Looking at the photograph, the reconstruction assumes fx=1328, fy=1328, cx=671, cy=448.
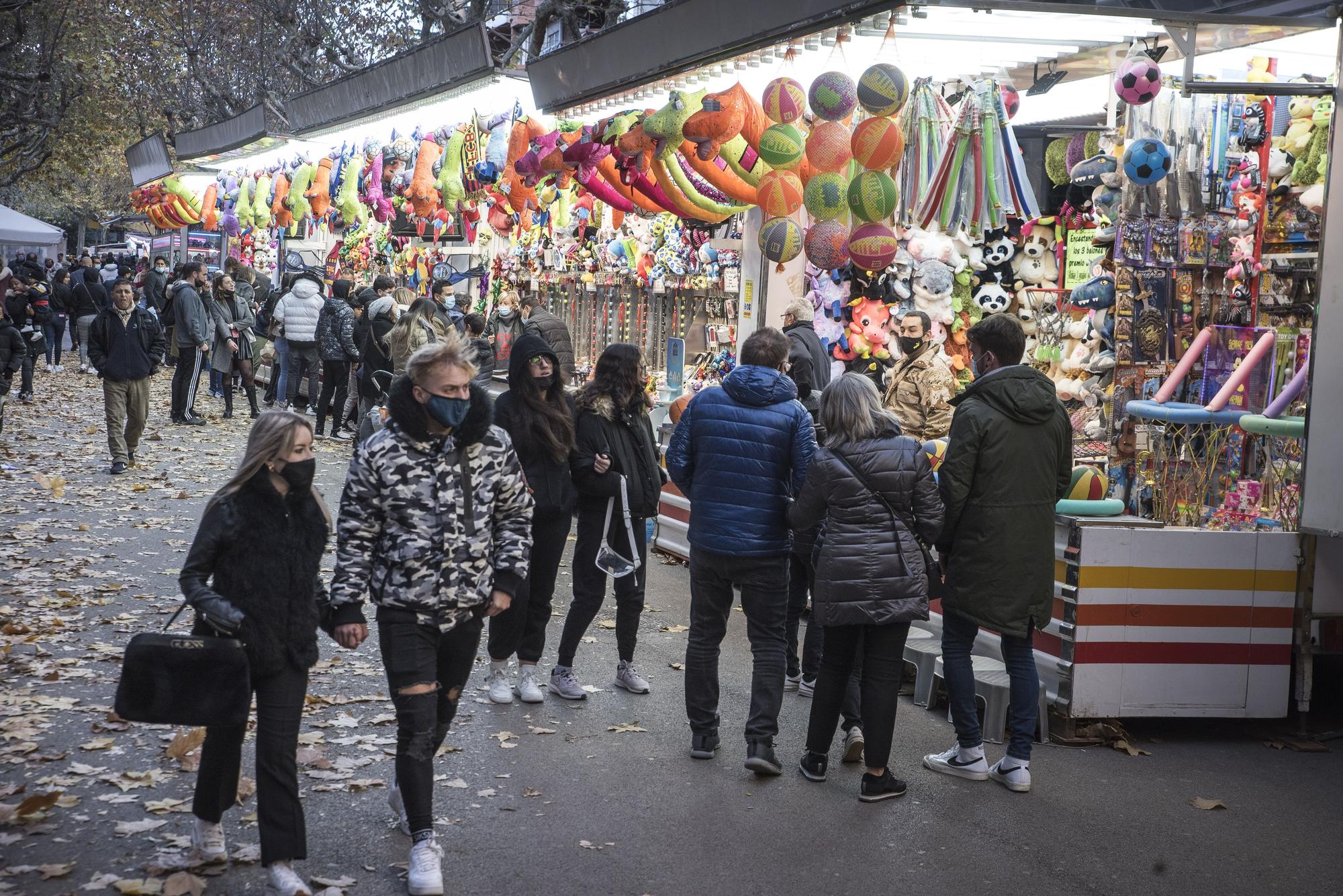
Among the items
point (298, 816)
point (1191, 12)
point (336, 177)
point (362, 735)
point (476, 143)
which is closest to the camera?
point (298, 816)

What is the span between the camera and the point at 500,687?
6.73 m

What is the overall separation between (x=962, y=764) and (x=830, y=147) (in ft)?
15.5

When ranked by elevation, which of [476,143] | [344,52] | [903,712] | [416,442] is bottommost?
[903,712]

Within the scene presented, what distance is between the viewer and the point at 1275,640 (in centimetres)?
674

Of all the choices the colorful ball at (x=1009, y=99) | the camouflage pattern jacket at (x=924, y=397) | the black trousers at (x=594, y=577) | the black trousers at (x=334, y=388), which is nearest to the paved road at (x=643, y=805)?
the black trousers at (x=594, y=577)

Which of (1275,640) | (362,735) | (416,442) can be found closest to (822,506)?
(416,442)

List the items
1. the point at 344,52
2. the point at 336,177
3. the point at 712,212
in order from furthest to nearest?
1. the point at 344,52
2. the point at 336,177
3. the point at 712,212

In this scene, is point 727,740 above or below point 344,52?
below

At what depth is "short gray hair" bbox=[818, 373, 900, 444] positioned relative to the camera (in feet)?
18.3

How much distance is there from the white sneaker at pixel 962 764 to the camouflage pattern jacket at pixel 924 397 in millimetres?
3116

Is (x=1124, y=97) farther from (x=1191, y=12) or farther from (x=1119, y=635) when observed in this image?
(x=1119, y=635)

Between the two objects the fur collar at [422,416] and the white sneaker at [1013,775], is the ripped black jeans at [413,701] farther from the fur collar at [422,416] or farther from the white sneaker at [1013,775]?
the white sneaker at [1013,775]

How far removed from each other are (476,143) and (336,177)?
5.30m

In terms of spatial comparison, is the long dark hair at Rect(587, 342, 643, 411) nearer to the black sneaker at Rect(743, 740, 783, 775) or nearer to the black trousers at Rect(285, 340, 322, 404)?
the black sneaker at Rect(743, 740, 783, 775)
